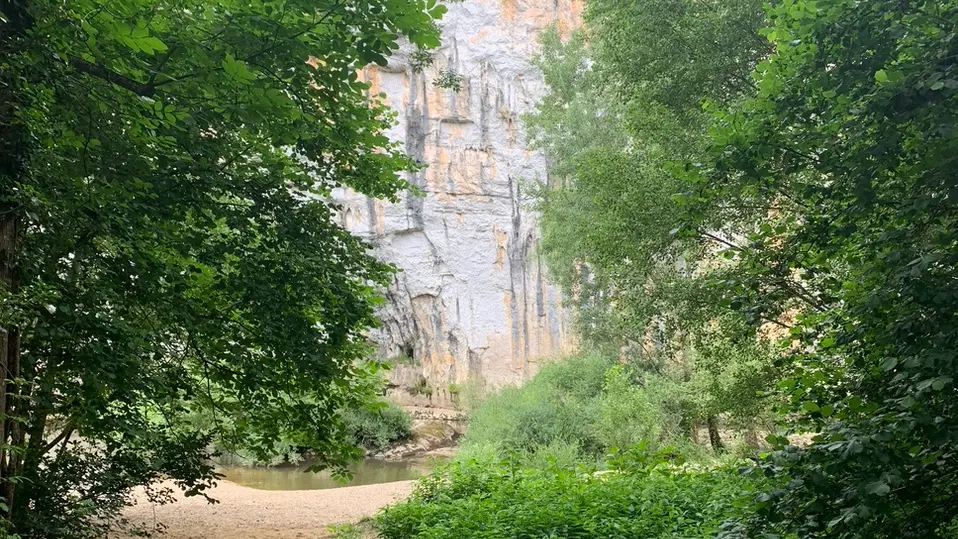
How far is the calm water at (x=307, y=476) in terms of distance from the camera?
1733cm

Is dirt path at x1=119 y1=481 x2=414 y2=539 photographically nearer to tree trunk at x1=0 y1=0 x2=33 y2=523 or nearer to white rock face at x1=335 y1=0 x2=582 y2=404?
tree trunk at x1=0 y1=0 x2=33 y2=523

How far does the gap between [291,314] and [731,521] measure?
10.7 ft

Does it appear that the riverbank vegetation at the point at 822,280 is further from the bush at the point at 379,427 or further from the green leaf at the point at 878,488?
the bush at the point at 379,427

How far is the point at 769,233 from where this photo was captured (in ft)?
10.2

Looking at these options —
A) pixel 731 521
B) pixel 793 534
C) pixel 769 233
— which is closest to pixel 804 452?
pixel 793 534

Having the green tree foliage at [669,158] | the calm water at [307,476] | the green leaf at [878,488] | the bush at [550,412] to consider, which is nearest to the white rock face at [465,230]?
the calm water at [307,476]

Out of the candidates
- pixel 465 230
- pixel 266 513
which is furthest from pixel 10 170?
pixel 465 230

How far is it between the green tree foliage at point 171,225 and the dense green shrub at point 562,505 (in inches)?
61.7

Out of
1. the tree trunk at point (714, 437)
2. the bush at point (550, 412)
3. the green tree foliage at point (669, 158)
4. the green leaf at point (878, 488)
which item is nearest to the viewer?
the green leaf at point (878, 488)

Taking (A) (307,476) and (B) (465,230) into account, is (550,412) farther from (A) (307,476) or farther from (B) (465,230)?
(B) (465,230)

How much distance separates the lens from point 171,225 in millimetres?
4547

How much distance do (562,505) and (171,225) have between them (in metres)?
4.05

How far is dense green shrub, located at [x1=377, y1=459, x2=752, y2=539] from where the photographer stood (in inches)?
218

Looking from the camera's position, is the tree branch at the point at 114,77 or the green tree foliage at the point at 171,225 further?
the tree branch at the point at 114,77
